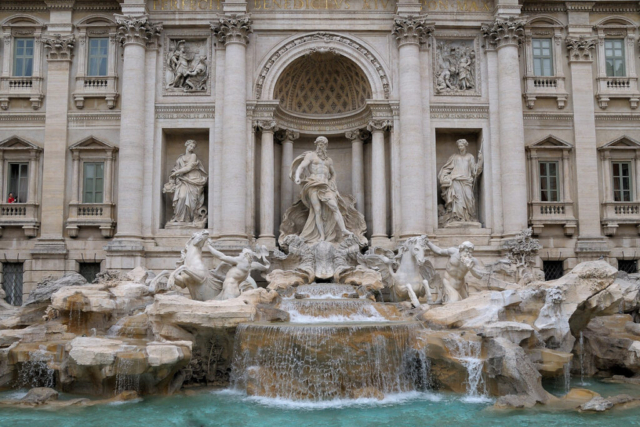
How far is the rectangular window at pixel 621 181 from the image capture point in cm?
2230

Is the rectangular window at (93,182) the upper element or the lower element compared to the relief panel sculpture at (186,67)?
lower

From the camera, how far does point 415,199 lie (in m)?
20.5

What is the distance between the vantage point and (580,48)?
2228 centimetres

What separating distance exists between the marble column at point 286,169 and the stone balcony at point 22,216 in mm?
9154

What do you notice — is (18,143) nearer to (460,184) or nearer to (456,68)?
(460,184)

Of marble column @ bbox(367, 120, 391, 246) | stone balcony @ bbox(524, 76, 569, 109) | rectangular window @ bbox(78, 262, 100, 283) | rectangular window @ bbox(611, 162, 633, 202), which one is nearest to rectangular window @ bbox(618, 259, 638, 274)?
rectangular window @ bbox(611, 162, 633, 202)

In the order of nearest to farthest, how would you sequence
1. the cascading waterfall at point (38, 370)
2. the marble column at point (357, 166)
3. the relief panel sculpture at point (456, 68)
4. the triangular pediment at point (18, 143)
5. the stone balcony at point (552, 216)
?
the cascading waterfall at point (38, 370)
the stone balcony at point (552, 216)
the relief panel sculpture at point (456, 68)
the triangular pediment at point (18, 143)
the marble column at point (357, 166)

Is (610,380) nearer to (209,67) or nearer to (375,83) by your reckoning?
(375,83)

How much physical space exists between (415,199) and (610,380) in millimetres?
8400

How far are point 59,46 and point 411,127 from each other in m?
13.5

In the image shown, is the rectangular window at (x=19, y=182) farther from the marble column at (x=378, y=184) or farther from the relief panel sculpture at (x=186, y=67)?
the marble column at (x=378, y=184)

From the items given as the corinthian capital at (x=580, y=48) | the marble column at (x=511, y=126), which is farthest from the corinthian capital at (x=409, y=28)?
the corinthian capital at (x=580, y=48)

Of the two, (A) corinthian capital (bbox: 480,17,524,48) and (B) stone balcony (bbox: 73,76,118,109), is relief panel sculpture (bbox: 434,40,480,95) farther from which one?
(B) stone balcony (bbox: 73,76,118,109)

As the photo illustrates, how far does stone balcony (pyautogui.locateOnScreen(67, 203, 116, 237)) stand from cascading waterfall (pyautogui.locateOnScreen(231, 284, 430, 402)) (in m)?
9.65
